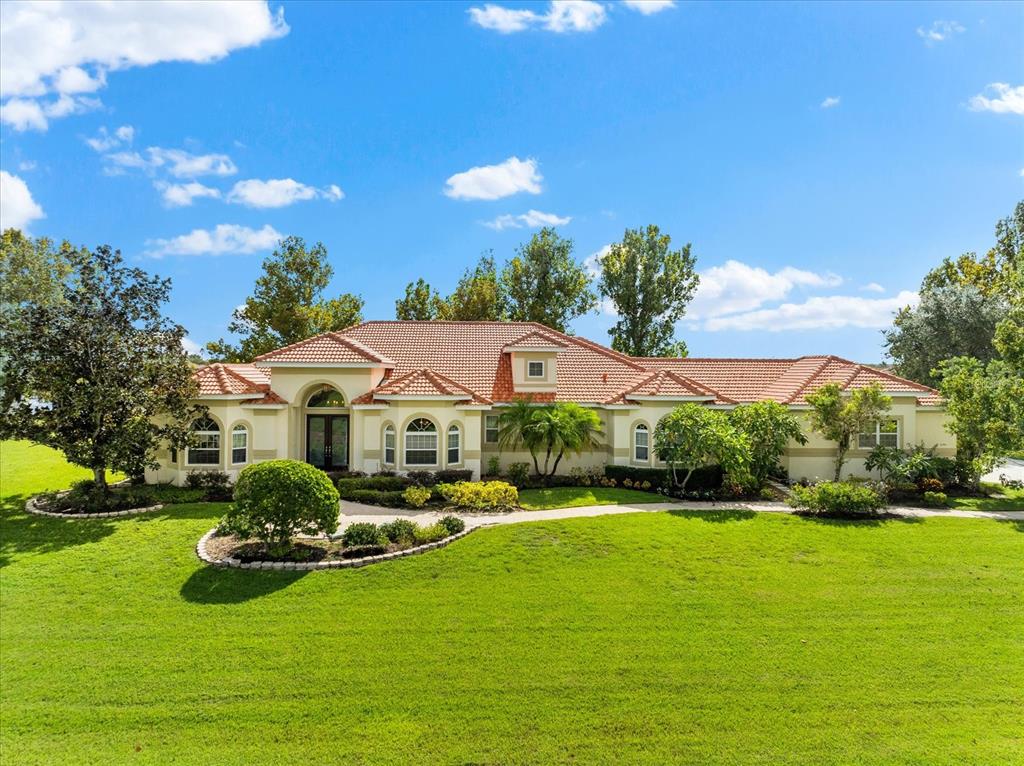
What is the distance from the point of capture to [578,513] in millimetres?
19625

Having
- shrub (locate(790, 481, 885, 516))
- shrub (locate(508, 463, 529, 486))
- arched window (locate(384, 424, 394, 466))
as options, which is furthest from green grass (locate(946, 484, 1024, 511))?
arched window (locate(384, 424, 394, 466))

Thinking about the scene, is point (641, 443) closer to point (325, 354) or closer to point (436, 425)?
point (436, 425)

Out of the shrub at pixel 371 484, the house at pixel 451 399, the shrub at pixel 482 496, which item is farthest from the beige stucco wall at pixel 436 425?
the shrub at pixel 482 496

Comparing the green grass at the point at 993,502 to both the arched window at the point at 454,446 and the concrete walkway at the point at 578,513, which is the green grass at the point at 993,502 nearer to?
the concrete walkway at the point at 578,513

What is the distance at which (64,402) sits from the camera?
18922mm

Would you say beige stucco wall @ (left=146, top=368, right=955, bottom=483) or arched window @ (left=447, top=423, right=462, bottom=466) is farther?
arched window @ (left=447, top=423, right=462, bottom=466)

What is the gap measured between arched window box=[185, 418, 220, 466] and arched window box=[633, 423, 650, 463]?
18.2 m

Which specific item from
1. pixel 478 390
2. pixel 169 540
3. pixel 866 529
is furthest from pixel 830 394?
pixel 169 540

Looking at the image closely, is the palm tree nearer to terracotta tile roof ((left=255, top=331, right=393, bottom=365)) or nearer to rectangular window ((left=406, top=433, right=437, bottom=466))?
rectangular window ((left=406, top=433, right=437, bottom=466))

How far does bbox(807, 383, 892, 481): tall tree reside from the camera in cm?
2302

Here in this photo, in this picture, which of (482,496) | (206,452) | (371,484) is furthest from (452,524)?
(206,452)

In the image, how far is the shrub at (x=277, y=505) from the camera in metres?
14.9

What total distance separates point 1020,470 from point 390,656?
37.5 meters

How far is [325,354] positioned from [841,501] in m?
21.8
